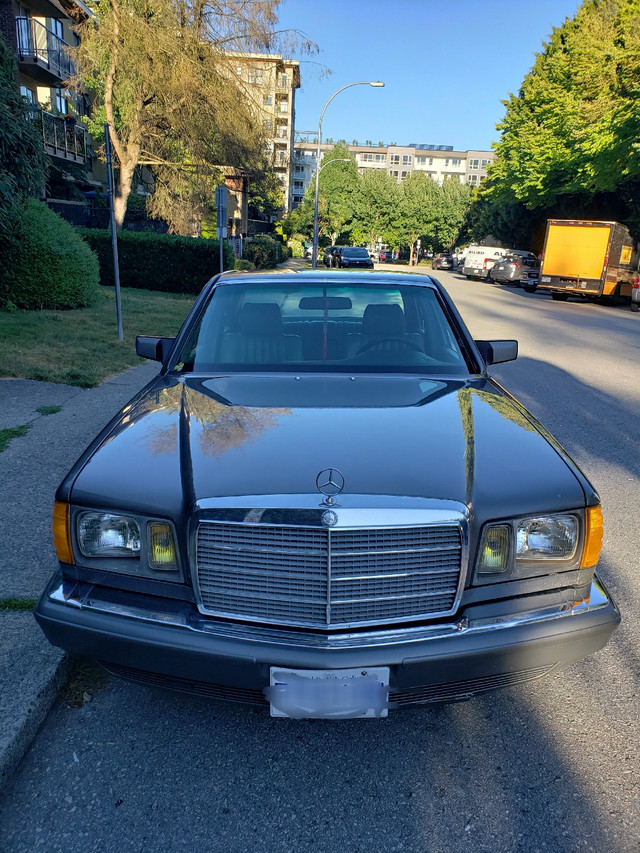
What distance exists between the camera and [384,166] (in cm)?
14300

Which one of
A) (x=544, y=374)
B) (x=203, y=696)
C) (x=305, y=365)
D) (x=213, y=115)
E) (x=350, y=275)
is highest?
(x=213, y=115)

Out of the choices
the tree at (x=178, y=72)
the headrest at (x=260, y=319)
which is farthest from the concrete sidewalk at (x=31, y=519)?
the tree at (x=178, y=72)

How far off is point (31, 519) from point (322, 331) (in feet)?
6.75

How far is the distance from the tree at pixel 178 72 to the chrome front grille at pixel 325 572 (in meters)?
20.4

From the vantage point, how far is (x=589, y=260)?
1074 inches

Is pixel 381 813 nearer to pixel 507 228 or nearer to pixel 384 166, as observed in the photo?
pixel 507 228

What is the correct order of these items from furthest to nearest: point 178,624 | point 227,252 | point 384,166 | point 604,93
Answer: point 384,166
point 604,93
point 227,252
point 178,624

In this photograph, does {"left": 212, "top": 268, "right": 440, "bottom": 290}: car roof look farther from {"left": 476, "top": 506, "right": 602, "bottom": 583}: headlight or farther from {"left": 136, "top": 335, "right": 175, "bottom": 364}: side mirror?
{"left": 476, "top": 506, "right": 602, "bottom": 583}: headlight

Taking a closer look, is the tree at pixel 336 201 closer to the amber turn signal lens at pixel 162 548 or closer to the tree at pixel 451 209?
the tree at pixel 451 209

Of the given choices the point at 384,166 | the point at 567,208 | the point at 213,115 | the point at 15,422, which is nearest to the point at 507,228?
the point at 567,208

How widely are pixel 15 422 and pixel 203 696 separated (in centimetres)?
470

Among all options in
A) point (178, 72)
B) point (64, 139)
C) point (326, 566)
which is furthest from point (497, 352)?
point (64, 139)

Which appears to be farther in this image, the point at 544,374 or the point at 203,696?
the point at 544,374

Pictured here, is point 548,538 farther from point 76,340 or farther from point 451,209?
point 451,209
